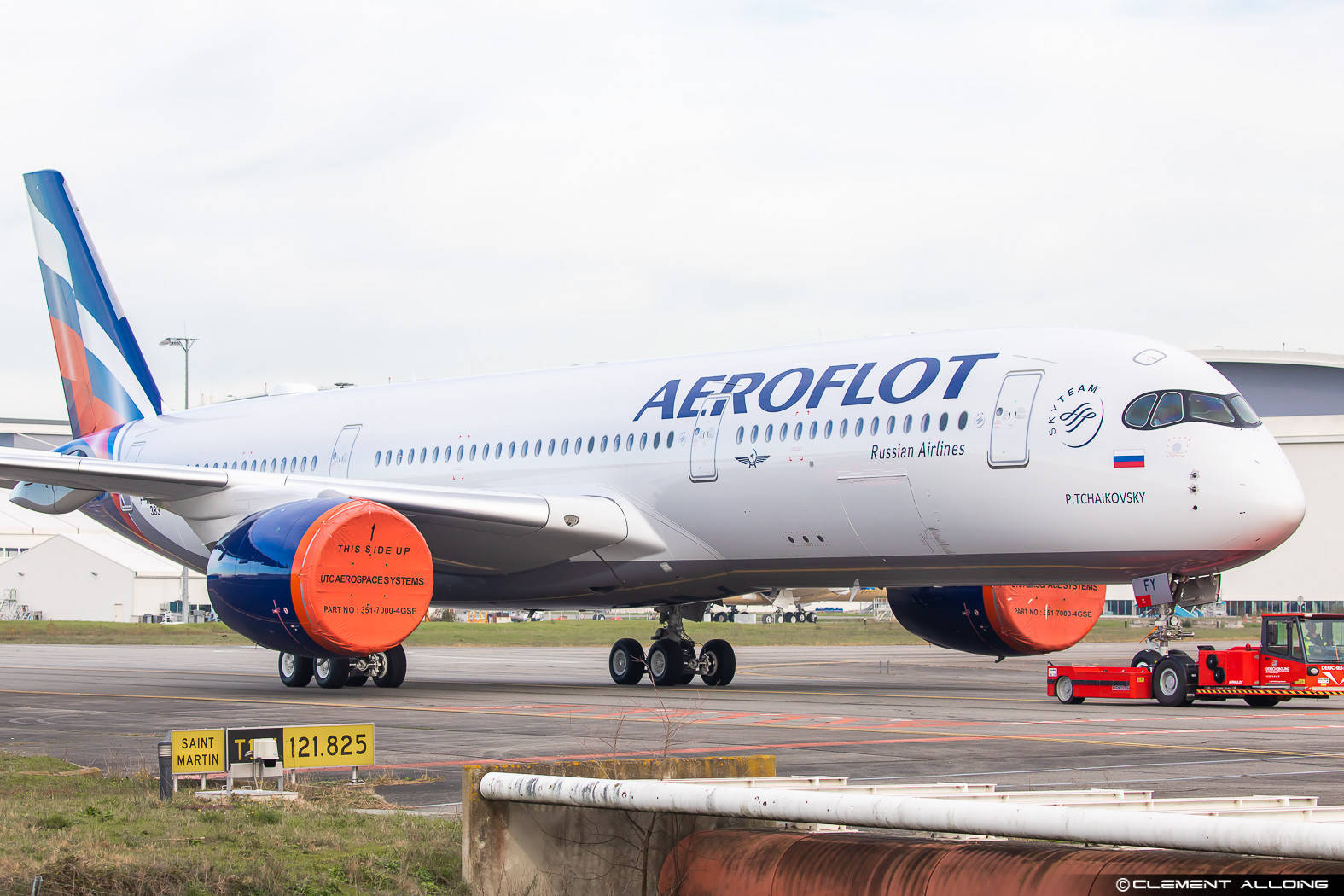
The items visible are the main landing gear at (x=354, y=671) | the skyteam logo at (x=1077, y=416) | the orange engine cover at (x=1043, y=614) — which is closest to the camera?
the skyteam logo at (x=1077, y=416)

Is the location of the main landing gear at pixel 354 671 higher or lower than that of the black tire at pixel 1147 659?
higher

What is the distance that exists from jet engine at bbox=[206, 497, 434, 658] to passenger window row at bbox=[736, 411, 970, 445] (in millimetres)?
4376

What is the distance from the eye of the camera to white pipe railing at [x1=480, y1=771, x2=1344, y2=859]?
12.3 feet

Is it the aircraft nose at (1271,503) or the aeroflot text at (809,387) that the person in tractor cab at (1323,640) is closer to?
the aircraft nose at (1271,503)

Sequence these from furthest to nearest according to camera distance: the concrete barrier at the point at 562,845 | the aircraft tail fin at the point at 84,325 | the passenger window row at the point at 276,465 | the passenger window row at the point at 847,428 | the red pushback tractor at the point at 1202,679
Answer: the aircraft tail fin at the point at 84,325
the passenger window row at the point at 276,465
the red pushback tractor at the point at 1202,679
the passenger window row at the point at 847,428
the concrete barrier at the point at 562,845

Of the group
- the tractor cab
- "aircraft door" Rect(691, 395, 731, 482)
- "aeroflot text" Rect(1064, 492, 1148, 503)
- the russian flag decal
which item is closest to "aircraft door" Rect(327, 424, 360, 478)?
"aircraft door" Rect(691, 395, 731, 482)

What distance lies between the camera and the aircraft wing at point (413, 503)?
19.0 metres

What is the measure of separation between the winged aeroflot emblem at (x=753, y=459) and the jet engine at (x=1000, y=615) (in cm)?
363

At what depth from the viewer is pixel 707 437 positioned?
65.0 feet

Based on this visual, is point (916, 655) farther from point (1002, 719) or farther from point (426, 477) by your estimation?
point (1002, 719)

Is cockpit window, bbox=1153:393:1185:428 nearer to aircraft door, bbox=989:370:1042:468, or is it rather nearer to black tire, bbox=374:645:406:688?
aircraft door, bbox=989:370:1042:468

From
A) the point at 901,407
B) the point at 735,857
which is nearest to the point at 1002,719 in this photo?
the point at 901,407

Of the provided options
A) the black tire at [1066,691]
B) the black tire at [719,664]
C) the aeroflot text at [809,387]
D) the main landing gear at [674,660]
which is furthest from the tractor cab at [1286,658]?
the main landing gear at [674,660]

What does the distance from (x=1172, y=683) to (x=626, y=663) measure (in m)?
8.09
